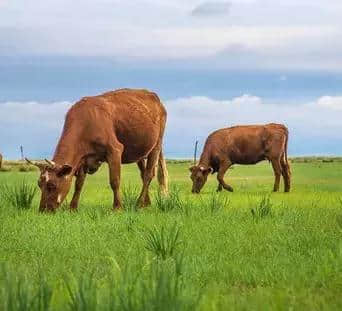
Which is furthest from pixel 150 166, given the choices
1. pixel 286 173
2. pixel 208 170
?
pixel 286 173

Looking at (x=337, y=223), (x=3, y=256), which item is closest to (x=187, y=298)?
(x=3, y=256)

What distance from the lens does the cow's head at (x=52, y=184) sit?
1367 centimetres

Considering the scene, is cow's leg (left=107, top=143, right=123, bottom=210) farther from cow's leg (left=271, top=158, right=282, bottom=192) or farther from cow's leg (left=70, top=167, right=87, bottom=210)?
cow's leg (left=271, top=158, right=282, bottom=192)

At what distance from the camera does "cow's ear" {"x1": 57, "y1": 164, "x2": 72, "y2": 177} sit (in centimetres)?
1386

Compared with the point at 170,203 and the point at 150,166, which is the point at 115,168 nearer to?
the point at 170,203

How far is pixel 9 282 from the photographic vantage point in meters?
4.76

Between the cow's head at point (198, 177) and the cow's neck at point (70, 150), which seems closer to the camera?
the cow's neck at point (70, 150)

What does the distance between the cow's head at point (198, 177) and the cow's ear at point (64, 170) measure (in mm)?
11360

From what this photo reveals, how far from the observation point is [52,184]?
44.9 feet

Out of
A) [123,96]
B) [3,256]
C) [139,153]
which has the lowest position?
[3,256]

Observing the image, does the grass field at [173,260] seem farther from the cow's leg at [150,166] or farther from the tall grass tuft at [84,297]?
the cow's leg at [150,166]

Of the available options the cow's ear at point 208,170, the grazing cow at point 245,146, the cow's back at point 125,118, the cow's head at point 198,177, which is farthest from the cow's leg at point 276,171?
the cow's back at point 125,118

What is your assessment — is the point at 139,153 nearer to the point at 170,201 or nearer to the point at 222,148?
the point at 170,201

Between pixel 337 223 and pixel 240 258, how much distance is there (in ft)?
12.0
